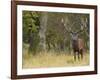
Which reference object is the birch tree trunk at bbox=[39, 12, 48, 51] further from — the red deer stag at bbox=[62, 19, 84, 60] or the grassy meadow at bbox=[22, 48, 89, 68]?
the red deer stag at bbox=[62, 19, 84, 60]

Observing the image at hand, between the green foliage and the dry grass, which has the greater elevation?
the green foliage

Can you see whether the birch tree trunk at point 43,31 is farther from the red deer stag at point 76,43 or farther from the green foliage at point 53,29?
the red deer stag at point 76,43

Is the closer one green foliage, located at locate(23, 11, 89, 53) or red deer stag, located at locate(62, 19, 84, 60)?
green foliage, located at locate(23, 11, 89, 53)

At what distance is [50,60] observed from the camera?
2129 mm

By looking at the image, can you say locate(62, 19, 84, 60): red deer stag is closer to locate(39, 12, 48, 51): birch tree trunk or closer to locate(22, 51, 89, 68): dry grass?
locate(22, 51, 89, 68): dry grass

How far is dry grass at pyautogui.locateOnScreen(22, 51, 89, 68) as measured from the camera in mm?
2053

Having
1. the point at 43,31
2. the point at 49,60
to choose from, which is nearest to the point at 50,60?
the point at 49,60

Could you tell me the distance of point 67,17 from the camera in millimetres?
2197

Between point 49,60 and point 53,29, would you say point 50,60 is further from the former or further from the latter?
point 53,29

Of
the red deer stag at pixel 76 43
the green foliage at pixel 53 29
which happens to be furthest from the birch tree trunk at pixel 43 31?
the red deer stag at pixel 76 43

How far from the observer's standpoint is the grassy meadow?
80.8 inches

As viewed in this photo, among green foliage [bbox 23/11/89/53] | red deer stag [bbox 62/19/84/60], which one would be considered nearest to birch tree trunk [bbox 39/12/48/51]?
green foliage [bbox 23/11/89/53]

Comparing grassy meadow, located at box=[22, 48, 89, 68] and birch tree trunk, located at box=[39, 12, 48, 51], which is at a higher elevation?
birch tree trunk, located at box=[39, 12, 48, 51]

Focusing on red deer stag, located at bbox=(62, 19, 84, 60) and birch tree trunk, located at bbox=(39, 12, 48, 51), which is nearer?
birch tree trunk, located at bbox=(39, 12, 48, 51)
